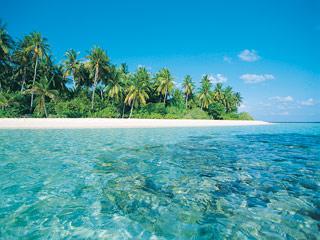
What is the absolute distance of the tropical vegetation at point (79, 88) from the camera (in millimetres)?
33094

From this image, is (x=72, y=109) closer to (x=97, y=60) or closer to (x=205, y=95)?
(x=97, y=60)

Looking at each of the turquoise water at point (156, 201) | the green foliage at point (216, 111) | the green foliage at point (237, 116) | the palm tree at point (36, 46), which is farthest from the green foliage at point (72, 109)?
the green foliage at point (237, 116)

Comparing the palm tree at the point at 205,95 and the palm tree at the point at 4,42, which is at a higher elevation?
the palm tree at the point at 4,42

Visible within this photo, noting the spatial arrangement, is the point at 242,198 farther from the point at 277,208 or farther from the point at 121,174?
the point at 121,174

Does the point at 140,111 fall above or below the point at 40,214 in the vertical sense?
above

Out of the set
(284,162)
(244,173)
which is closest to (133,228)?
(244,173)

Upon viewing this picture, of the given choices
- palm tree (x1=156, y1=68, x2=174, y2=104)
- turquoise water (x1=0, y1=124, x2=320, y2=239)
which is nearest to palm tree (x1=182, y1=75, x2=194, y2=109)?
palm tree (x1=156, y1=68, x2=174, y2=104)

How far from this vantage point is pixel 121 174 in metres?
5.97

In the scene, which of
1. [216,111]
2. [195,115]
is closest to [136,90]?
[195,115]

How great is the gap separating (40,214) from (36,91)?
109 ft

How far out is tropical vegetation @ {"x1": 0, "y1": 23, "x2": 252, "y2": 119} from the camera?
33.1 meters

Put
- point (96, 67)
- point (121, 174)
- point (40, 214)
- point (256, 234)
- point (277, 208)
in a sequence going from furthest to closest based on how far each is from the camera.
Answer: point (96, 67)
point (121, 174)
point (277, 208)
point (40, 214)
point (256, 234)

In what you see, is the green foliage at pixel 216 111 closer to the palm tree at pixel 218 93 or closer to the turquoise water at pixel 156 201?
the palm tree at pixel 218 93

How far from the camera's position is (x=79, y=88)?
4578 cm
